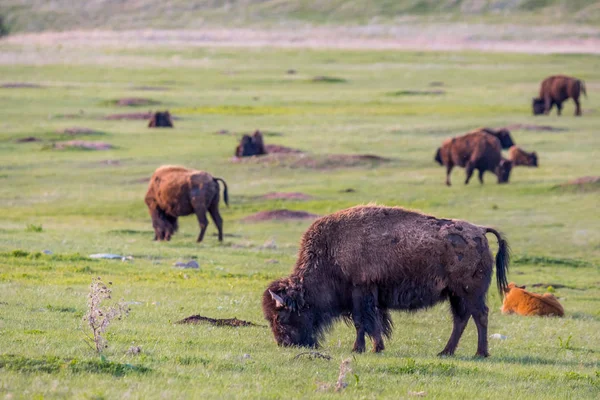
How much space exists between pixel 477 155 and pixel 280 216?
9739 mm

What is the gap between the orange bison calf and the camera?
16.7 metres

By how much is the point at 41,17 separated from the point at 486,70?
8748 cm

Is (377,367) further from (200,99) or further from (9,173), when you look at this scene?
(200,99)

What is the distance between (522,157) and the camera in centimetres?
3862

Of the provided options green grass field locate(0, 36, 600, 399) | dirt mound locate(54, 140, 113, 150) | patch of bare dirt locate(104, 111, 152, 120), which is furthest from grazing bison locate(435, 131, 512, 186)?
patch of bare dirt locate(104, 111, 152, 120)

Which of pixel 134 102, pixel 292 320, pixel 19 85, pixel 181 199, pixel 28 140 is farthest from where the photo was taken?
pixel 19 85

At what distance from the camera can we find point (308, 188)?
1318 inches

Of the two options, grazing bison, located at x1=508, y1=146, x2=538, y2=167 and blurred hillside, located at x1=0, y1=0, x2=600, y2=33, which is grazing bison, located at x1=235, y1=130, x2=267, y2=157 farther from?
blurred hillside, located at x1=0, y1=0, x2=600, y2=33

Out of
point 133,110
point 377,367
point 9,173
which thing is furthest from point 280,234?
point 133,110

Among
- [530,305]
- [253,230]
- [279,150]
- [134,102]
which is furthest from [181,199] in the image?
[134,102]

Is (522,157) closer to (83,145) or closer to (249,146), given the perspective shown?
(249,146)

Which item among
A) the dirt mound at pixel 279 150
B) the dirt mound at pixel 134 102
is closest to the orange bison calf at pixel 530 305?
the dirt mound at pixel 279 150

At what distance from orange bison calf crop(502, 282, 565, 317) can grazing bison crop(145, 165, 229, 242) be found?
32.3 ft

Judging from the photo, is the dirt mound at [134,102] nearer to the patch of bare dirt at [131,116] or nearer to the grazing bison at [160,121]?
the patch of bare dirt at [131,116]
